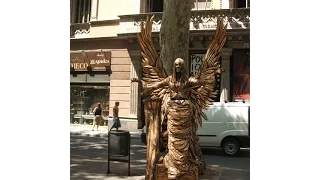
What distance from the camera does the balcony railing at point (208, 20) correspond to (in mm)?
15727

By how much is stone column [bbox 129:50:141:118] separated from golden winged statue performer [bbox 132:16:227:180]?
11.4 m

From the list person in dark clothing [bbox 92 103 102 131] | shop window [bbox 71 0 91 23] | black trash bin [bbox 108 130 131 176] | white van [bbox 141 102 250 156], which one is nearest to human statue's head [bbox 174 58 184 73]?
black trash bin [bbox 108 130 131 176]

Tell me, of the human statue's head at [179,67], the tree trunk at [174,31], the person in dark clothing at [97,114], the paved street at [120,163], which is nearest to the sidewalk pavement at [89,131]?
the person in dark clothing at [97,114]

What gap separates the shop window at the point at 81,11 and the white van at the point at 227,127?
11017 millimetres

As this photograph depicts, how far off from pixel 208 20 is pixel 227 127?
21.3 feet

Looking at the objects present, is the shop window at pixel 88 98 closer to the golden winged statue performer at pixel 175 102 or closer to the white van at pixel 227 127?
the white van at pixel 227 127

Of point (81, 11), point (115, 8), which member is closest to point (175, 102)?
point (115, 8)

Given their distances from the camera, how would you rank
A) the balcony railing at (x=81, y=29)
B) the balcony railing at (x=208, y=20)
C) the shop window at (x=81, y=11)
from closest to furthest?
the balcony railing at (x=208, y=20) → the balcony railing at (x=81, y=29) → the shop window at (x=81, y=11)

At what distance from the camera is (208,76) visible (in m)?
5.96

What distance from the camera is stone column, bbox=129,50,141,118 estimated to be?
687 inches

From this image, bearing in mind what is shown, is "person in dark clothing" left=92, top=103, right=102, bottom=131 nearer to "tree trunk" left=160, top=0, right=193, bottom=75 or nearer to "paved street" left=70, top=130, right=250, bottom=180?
"paved street" left=70, top=130, right=250, bottom=180
